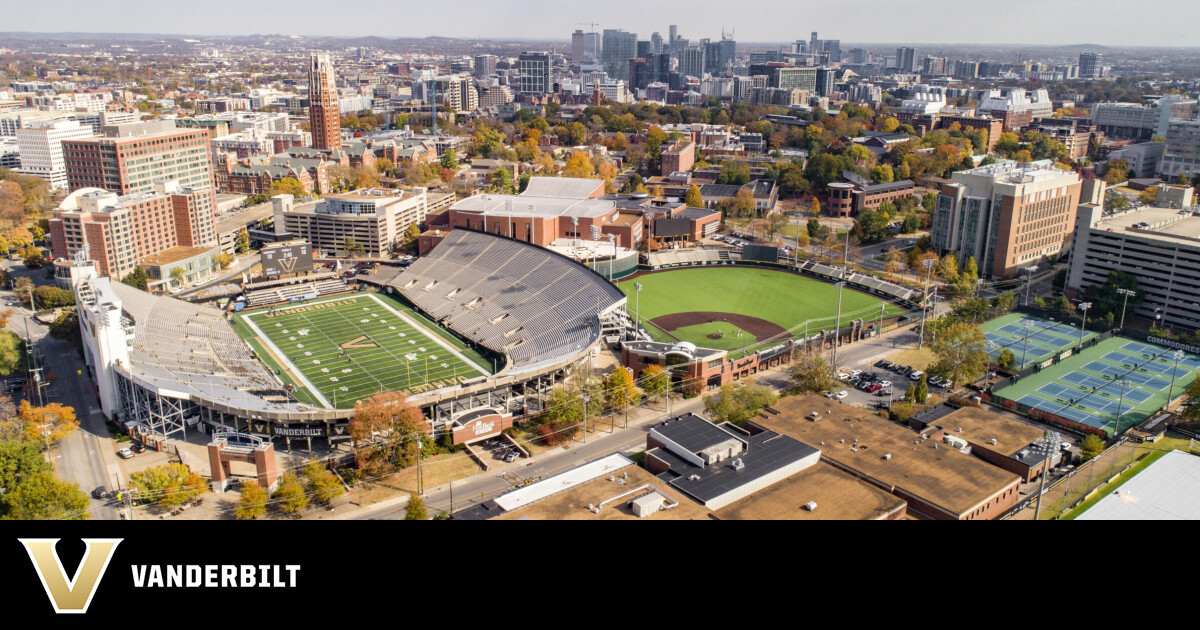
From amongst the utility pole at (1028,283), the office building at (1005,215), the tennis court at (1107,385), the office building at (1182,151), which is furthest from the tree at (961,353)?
the office building at (1182,151)

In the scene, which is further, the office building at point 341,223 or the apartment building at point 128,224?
the office building at point 341,223

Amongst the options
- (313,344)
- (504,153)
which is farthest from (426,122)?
(313,344)

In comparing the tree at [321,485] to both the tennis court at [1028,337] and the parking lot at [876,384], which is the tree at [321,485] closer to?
the parking lot at [876,384]

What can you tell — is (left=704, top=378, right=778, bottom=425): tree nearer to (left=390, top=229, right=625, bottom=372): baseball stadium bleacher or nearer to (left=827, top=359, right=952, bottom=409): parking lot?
(left=827, top=359, right=952, bottom=409): parking lot

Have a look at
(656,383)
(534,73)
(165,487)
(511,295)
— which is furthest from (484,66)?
(165,487)

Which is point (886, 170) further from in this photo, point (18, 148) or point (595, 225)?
point (18, 148)

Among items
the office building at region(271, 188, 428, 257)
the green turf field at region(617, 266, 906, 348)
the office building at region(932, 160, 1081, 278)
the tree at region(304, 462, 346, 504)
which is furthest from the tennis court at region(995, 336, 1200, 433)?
the office building at region(271, 188, 428, 257)

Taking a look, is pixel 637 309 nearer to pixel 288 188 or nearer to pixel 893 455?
pixel 893 455

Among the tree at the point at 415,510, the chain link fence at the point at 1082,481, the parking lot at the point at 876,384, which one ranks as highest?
the tree at the point at 415,510
